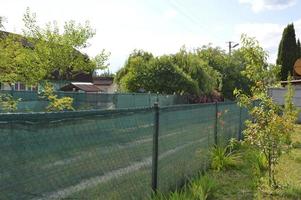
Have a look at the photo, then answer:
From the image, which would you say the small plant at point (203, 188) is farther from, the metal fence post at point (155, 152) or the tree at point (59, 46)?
the tree at point (59, 46)

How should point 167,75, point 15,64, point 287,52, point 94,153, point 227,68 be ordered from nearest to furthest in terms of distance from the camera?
point 94,153 < point 15,64 < point 167,75 < point 227,68 < point 287,52

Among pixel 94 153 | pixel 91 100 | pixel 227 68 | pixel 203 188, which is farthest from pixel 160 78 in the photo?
pixel 94 153

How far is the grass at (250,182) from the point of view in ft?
23.5

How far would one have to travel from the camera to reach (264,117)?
26.1 ft

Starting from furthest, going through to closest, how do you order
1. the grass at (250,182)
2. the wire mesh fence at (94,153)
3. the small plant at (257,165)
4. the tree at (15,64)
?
the tree at (15,64)
the small plant at (257,165)
the grass at (250,182)
the wire mesh fence at (94,153)

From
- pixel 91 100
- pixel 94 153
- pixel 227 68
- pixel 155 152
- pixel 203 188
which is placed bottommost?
pixel 203 188

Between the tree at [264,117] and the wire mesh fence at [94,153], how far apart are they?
1.06 m

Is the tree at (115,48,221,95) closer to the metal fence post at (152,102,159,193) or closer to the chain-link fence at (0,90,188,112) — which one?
the chain-link fence at (0,90,188,112)

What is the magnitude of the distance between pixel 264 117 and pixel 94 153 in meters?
4.31

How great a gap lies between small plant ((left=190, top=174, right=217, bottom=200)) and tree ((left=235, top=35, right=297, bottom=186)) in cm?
122

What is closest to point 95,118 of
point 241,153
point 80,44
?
point 241,153

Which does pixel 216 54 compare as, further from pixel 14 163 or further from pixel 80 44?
pixel 14 163

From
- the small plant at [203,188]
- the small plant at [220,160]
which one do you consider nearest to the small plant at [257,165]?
the small plant at [220,160]

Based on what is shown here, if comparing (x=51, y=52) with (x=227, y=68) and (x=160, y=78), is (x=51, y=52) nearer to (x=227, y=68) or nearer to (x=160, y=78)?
(x=160, y=78)
